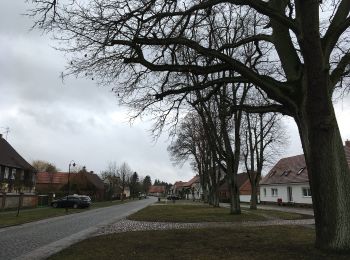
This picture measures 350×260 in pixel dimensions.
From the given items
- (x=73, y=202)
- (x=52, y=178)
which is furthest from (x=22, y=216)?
(x=52, y=178)

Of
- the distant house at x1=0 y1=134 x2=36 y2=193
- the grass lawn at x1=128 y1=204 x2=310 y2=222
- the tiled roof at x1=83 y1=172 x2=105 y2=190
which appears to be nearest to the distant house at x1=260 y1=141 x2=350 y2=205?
the grass lawn at x1=128 y1=204 x2=310 y2=222

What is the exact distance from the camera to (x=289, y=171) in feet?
186

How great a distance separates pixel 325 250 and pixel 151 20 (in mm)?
7019

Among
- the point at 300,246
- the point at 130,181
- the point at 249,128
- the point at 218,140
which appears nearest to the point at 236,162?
the point at 218,140

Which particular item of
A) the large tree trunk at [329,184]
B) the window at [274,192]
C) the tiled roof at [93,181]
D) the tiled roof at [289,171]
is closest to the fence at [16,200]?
the tiled roof at [289,171]

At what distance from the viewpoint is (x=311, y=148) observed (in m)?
10.2

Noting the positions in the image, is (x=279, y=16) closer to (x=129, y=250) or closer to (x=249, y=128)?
(x=129, y=250)

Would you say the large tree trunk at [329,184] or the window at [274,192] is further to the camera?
the window at [274,192]

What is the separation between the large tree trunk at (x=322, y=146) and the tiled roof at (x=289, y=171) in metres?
40.4

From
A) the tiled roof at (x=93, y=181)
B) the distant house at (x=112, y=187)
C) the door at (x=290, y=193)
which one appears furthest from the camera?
the distant house at (x=112, y=187)

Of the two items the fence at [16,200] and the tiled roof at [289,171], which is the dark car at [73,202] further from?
the tiled roof at [289,171]

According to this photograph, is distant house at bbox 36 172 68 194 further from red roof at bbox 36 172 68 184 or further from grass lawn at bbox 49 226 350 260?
grass lawn at bbox 49 226 350 260

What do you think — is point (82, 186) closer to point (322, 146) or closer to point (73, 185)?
point (73, 185)

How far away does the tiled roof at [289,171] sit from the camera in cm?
5167
